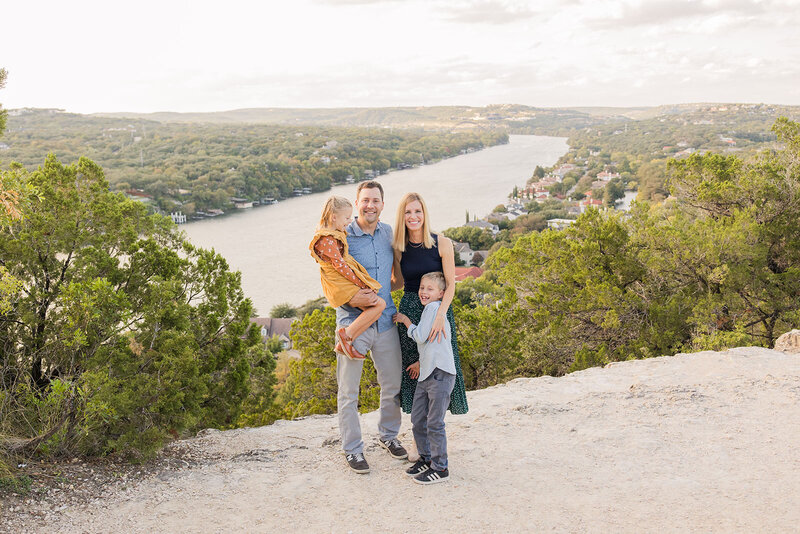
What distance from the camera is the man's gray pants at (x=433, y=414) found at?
12.0 feet

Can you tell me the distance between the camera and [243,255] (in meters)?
38.0

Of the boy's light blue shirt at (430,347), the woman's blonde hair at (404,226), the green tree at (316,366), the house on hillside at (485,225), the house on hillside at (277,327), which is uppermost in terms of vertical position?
the woman's blonde hair at (404,226)

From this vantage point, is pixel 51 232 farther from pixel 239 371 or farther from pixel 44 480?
pixel 44 480

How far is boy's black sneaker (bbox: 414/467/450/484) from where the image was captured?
373cm

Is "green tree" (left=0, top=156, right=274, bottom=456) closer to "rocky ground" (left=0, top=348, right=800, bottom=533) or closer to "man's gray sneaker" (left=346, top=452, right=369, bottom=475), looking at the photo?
"rocky ground" (left=0, top=348, right=800, bottom=533)

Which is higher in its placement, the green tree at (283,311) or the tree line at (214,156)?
the tree line at (214,156)

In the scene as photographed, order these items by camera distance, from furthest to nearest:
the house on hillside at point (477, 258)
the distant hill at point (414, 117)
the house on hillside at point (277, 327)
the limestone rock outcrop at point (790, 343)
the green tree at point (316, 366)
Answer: the distant hill at point (414, 117) → the house on hillside at point (477, 258) → the house on hillside at point (277, 327) → the green tree at point (316, 366) → the limestone rock outcrop at point (790, 343)

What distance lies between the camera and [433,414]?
3.67 metres

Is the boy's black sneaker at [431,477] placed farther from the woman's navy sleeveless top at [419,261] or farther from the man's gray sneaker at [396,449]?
the woman's navy sleeveless top at [419,261]

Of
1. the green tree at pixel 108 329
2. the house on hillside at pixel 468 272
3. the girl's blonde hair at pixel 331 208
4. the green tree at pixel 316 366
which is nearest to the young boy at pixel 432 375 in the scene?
the girl's blonde hair at pixel 331 208

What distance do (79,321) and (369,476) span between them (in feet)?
8.40

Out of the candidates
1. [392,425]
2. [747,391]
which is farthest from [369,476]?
[747,391]

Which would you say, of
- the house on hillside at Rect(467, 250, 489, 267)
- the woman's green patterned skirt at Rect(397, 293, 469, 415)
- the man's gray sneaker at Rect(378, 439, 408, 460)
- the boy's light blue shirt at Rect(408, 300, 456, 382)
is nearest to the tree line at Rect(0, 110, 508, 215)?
the house on hillside at Rect(467, 250, 489, 267)

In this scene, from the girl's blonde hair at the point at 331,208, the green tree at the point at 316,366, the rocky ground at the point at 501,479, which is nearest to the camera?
the rocky ground at the point at 501,479
